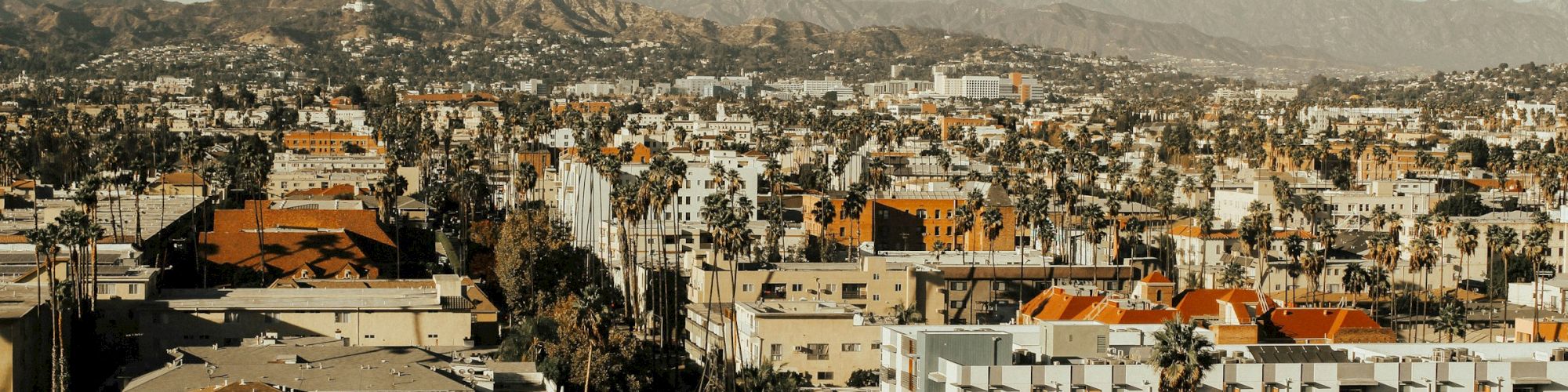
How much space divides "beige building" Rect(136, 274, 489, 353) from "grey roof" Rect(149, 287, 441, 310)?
0.12 feet

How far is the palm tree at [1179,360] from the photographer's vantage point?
49.6 metres

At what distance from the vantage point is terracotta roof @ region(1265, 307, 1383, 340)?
2950 inches

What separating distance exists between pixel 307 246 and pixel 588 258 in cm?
1414

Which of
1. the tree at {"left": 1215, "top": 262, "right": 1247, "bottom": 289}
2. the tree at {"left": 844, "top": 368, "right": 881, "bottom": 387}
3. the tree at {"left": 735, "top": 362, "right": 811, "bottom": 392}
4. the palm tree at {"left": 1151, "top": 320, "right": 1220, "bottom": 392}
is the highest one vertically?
the palm tree at {"left": 1151, "top": 320, "right": 1220, "bottom": 392}

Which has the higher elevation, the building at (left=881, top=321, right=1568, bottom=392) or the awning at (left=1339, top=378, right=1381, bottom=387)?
the building at (left=881, top=321, right=1568, bottom=392)

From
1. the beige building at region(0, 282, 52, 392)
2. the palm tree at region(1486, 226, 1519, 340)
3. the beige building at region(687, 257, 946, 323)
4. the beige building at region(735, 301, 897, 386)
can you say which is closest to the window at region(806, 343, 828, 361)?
the beige building at region(735, 301, 897, 386)

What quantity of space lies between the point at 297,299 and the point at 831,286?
874 inches

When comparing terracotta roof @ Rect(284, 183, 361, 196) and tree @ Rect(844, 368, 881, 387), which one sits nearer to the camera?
tree @ Rect(844, 368, 881, 387)

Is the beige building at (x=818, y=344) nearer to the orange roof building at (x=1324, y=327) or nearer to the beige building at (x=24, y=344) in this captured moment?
the orange roof building at (x=1324, y=327)

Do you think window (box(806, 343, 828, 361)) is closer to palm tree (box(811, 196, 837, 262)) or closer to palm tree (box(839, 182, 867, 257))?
palm tree (box(839, 182, 867, 257))

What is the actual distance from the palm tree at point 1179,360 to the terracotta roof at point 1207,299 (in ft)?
94.4

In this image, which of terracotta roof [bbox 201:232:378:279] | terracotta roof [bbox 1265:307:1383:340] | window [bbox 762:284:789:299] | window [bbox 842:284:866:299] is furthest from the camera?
terracotta roof [bbox 201:232:378:279]

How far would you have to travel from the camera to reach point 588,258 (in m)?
109

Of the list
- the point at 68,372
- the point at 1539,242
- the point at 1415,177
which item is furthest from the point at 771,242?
the point at 1415,177
